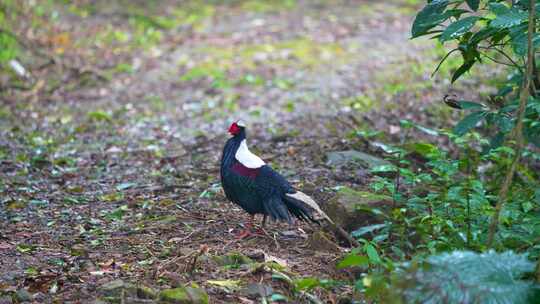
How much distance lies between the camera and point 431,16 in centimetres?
374

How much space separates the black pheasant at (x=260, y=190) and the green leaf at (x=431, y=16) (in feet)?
3.34

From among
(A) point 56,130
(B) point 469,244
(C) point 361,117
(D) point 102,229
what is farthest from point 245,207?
(A) point 56,130

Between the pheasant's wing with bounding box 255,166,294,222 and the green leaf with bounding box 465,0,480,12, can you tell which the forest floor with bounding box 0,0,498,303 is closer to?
the pheasant's wing with bounding box 255,166,294,222

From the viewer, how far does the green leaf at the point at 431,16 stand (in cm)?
372

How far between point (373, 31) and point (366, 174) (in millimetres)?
5418

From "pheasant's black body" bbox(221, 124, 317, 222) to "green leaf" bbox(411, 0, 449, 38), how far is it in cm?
105

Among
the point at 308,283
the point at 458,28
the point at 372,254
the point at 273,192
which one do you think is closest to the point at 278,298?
the point at 308,283

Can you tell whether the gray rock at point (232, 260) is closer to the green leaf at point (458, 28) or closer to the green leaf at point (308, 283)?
the green leaf at point (308, 283)

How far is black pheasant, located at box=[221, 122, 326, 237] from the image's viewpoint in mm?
4160

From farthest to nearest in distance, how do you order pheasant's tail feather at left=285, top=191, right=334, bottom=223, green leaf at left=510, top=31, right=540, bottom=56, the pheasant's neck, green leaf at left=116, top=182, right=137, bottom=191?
green leaf at left=116, top=182, right=137, bottom=191, the pheasant's neck, pheasant's tail feather at left=285, top=191, right=334, bottom=223, green leaf at left=510, top=31, right=540, bottom=56

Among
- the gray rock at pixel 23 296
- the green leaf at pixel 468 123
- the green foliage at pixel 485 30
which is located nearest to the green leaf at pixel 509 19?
the green foliage at pixel 485 30

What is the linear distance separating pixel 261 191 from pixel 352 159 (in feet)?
4.97

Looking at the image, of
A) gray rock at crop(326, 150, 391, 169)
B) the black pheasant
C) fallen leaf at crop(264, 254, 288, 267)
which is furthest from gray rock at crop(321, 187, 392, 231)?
gray rock at crop(326, 150, 391, 169)

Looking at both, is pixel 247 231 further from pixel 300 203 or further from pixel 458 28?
pixel 458 28
